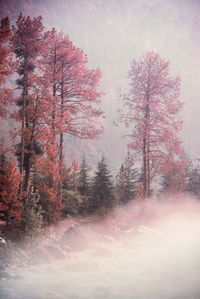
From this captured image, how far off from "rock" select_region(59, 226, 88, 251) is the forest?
1.31 m

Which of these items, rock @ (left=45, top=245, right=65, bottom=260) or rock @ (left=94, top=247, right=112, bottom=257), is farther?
rock @ (left=94, top=247, right=112, bottom=257)

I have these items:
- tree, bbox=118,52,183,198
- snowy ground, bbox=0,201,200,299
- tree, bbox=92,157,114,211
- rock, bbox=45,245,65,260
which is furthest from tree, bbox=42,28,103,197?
snowy ground, bbox=0,201,200,299

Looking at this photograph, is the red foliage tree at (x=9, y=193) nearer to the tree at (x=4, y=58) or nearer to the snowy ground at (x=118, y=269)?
the snowy ground at (x=118, y=269)

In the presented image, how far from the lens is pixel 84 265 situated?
26.2 ft

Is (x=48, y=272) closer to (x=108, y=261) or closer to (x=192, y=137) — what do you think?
(x=108, y=261)

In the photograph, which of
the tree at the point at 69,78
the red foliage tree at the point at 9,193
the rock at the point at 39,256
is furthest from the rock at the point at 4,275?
the tree at the point at 69,78

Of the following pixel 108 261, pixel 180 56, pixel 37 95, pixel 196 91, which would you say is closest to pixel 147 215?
pixel 108 261

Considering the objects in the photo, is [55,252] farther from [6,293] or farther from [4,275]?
[6,293]

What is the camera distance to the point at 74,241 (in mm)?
10305

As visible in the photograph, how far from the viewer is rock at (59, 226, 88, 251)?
10062mm

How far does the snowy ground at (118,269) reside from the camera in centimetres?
579

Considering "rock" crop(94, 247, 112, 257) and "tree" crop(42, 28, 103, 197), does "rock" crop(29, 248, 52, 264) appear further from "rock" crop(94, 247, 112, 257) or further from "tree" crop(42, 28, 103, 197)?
"tree" crop(42, 28, 103, 197)

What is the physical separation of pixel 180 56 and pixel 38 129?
12676 cm

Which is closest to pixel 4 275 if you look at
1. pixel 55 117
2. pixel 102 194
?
pixel 55 117
